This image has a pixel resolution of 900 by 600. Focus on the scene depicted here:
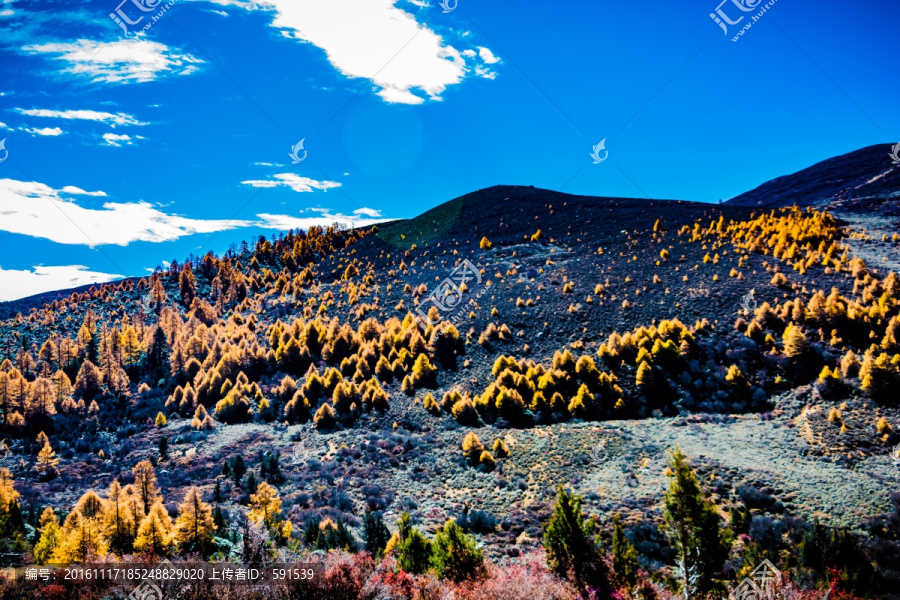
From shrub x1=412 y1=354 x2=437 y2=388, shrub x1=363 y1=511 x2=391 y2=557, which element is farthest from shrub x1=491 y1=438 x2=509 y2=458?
shrub x1=412 y1=354 x2=437 y2=388

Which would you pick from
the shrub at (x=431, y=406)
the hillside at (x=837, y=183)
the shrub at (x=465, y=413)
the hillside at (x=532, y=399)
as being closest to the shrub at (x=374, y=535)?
the hillside at (x=532, y=399)

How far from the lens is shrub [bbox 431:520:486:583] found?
14297 mm

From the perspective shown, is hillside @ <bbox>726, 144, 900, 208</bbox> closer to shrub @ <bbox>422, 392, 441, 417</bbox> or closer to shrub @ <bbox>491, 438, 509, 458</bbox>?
shrub @ <bbox>422, 392, 441, 417</bbox>

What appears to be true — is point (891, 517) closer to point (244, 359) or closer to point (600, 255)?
point (600, 255)

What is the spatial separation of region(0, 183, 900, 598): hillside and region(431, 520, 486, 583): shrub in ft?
11.1

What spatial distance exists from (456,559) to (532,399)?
22727mm

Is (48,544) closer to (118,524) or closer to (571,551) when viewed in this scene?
(118,524)

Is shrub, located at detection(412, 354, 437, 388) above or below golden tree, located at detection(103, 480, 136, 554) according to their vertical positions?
above

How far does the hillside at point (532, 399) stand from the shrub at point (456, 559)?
3388 millimetres

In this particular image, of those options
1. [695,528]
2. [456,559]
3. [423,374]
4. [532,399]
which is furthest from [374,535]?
[423,374]

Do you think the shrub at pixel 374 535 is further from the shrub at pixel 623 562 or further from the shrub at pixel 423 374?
the shrub at pixel 423 374

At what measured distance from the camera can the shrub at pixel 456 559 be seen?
14.3 meters

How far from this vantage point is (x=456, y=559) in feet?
48.0

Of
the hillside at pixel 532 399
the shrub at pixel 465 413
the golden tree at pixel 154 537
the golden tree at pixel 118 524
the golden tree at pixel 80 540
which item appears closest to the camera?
the golden tree at pixel 80 540
